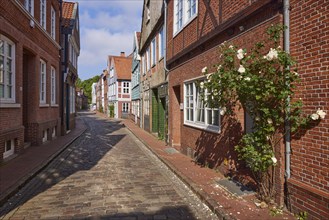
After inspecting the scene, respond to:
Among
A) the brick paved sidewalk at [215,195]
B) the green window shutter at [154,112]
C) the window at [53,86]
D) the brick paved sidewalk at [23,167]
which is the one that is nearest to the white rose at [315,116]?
the brick paved sidewalk at [215,195]

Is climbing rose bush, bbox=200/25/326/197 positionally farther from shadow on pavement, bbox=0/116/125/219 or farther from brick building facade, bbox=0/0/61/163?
brick building facade, bbox=0/0/61/163

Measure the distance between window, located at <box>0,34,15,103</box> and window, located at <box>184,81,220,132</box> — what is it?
5883 mm

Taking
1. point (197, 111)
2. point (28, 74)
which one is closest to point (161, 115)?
point (197, 111)

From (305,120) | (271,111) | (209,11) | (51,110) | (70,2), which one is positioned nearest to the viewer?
(305,120)

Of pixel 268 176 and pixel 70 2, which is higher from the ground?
pixel 70 2

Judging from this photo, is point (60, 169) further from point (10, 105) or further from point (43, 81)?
point (43, 81)

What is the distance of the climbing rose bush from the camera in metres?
4.23

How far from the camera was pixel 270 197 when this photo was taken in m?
4.83

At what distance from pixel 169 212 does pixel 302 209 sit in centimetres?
213

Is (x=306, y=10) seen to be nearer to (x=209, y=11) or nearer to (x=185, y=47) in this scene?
(x=209, y=11)

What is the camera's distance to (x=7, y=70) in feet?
28.9

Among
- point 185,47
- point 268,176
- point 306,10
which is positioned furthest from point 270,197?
point 185,47

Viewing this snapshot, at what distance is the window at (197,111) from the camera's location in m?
7.74

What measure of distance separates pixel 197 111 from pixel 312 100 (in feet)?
16.6
